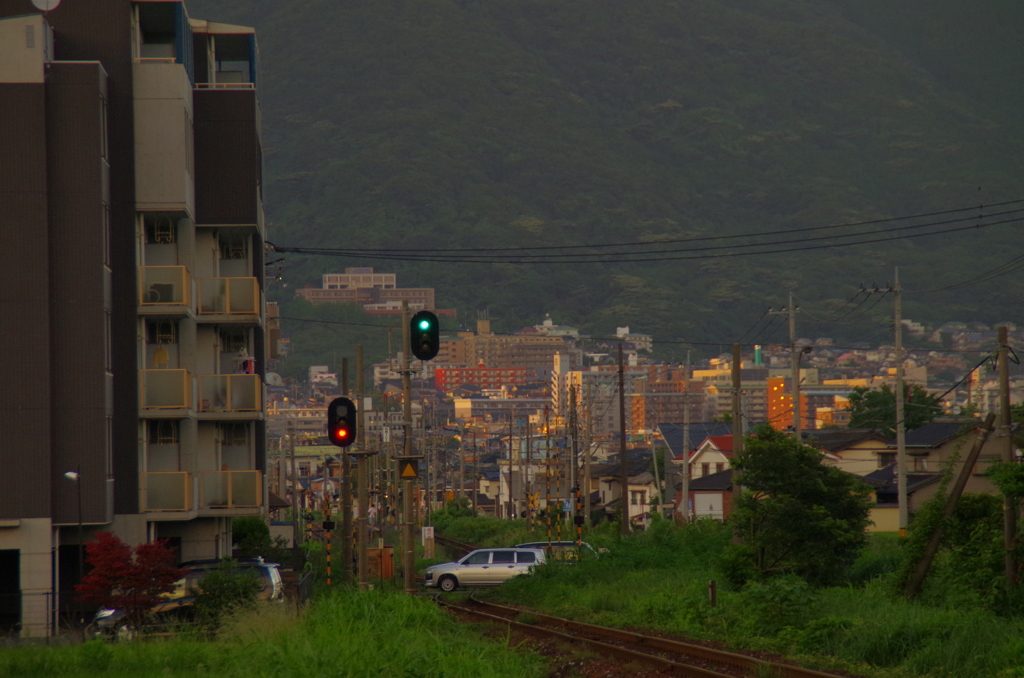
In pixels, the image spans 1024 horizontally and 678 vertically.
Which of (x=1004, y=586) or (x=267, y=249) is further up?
(x=267, y=249)

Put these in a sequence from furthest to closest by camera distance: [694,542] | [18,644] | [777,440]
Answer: [694,542] → [777,440] → [18,644]

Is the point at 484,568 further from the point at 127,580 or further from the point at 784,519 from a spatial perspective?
the point at 127,580

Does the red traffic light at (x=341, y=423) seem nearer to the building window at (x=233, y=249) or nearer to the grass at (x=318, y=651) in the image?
the grass at (x=318, y=651)

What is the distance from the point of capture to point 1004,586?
23328 millimetres

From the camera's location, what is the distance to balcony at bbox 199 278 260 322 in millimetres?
31297

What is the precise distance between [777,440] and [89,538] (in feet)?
51.2

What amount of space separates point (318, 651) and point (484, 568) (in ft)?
79.7

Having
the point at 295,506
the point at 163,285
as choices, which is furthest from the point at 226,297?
the point at 295,506

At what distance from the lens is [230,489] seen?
30.6 m

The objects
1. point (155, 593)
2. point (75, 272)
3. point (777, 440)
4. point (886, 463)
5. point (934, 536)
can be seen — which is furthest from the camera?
point (886, 463)

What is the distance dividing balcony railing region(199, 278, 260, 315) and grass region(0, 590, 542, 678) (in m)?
10.7

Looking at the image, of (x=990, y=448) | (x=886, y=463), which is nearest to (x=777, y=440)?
(x=990, y=448)

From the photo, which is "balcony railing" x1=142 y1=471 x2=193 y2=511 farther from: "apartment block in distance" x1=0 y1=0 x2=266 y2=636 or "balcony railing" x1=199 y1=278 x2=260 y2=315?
"balcony railing" x1=199 y1=278 x2=260 y2=315

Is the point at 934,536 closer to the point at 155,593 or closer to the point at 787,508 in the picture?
the point at 787,508
